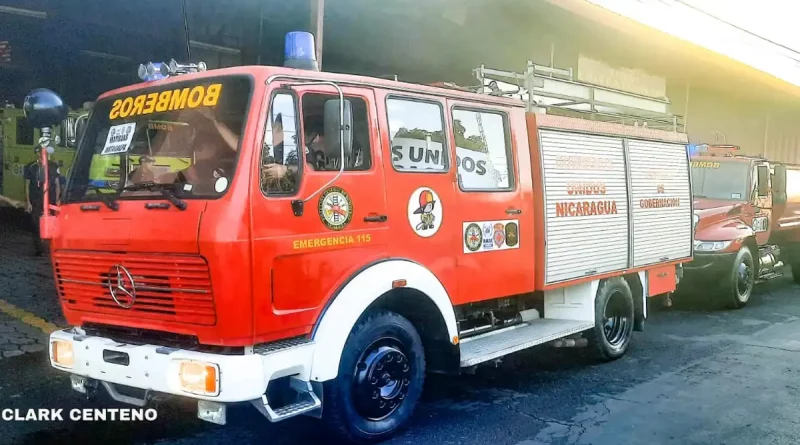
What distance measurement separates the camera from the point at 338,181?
424 centimetres

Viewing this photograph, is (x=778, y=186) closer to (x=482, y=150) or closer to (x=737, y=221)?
(x=737, y=221)

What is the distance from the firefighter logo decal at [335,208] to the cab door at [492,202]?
3.49ft

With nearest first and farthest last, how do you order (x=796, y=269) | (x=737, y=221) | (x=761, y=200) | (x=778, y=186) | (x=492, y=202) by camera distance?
(x=492, y=202), (x=737, y=221), (x=761, y=200), (x=778, y=186), (x=796, y=269)

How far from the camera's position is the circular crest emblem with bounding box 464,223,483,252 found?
5145 mm

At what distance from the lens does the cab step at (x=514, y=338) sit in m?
5.05

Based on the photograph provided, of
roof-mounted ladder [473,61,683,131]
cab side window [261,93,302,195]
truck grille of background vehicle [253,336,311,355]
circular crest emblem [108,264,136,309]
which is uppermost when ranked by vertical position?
roof-mounted ladder [473,61,683,131]

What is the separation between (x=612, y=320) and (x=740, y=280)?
4092 mm

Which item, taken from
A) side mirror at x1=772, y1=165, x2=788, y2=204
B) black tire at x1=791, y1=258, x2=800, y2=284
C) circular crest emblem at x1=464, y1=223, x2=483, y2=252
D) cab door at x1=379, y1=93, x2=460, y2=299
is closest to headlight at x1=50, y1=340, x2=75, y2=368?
cab door at x1=379, y1=93, x2=460, y2=299

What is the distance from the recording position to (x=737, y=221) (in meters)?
10.2

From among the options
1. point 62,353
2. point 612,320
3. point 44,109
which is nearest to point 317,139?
point 62,353

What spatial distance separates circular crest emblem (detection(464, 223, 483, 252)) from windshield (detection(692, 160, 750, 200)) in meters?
6.54

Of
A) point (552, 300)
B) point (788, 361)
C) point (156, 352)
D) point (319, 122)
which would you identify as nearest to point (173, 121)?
point (319, 122)

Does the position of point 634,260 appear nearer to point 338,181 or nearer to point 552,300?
point 552,300

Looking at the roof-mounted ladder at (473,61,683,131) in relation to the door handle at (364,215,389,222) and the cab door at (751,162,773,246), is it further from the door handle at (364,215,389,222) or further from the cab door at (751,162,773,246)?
the cab door at (751,162,773,246)
